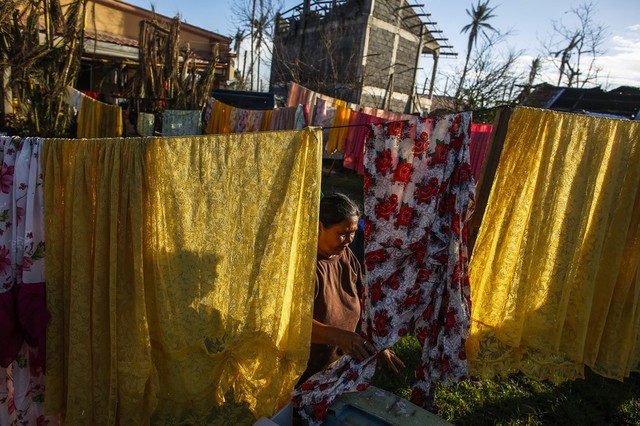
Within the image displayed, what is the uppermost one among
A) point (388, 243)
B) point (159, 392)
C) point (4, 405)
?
point (388, 243)

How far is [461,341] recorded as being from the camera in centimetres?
224

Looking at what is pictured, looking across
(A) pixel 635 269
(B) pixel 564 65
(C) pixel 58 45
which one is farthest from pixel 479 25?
(A) pixel 635 269

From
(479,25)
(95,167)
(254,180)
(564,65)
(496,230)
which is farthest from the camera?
(479,25)

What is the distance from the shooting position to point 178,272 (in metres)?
2.00

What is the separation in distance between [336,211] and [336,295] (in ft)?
1.71

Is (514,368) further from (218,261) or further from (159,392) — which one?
(159,392)

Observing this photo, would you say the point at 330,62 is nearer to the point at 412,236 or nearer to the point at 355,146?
the point at 355,146

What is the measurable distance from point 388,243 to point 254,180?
32.3 inches

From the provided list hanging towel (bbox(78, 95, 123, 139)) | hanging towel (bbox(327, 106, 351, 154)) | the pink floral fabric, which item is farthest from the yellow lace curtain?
hanging towel (bbox(78, 95, 123, 139))

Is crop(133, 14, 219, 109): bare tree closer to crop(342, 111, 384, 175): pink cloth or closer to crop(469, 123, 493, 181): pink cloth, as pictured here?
crop(342, 111, 384, 175): pink cloth

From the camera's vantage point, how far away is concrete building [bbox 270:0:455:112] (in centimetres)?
1919

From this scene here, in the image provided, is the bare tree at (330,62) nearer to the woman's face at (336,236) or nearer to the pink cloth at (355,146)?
the pink cloth at (355,146)

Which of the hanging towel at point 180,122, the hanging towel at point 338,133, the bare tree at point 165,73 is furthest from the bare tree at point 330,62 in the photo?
the hanging towel at point 338,133

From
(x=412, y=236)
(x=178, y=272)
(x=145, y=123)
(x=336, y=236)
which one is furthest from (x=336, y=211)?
(x=145, y=123)
